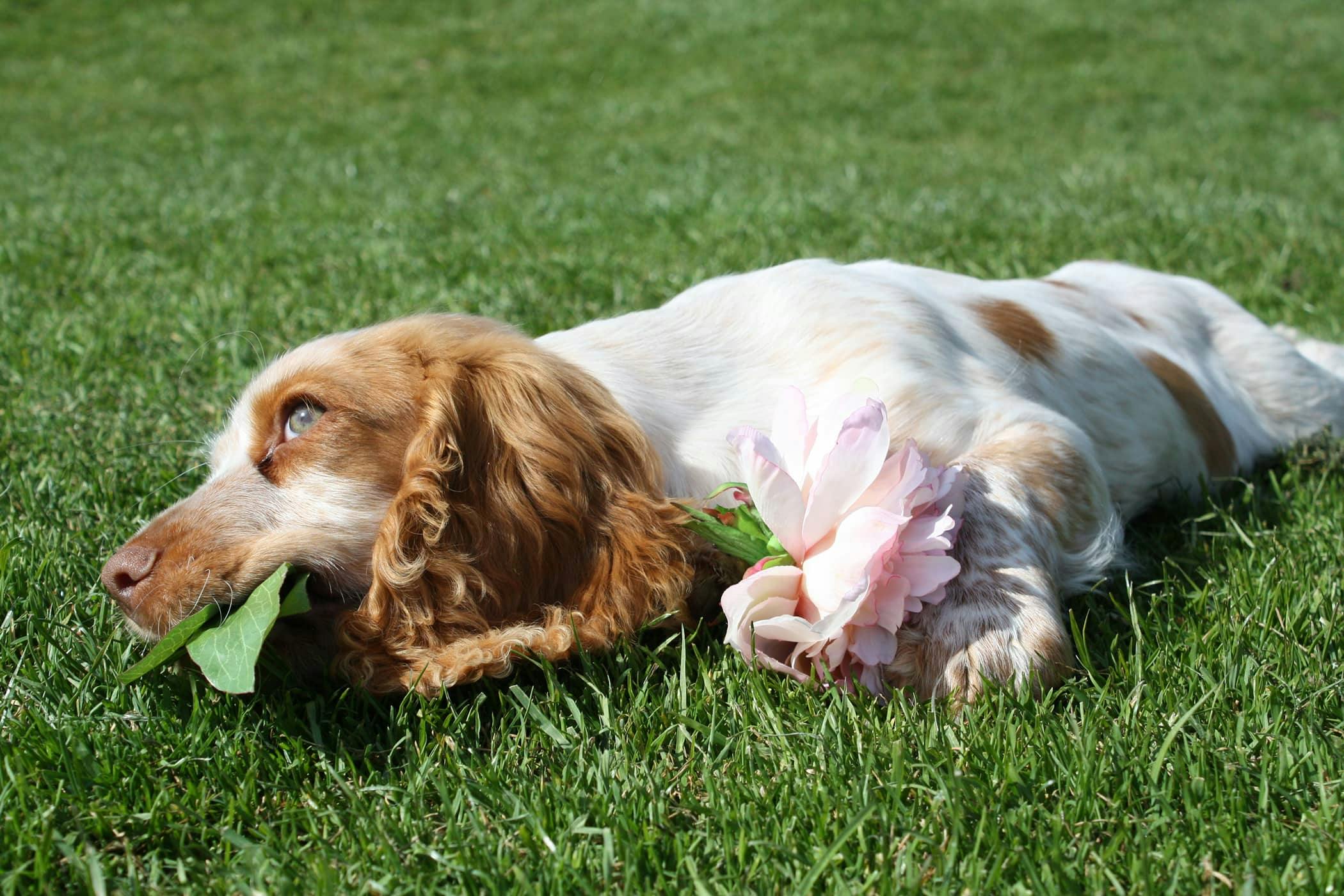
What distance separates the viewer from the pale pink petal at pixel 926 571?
2477 mm

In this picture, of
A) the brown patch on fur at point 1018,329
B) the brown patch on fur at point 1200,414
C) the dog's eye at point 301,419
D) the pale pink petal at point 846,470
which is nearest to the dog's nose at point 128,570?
the dog's eye at point 301,419

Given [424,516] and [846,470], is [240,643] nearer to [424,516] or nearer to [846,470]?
[424,516]

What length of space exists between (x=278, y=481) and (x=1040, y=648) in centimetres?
175

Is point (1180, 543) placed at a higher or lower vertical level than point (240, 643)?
lower

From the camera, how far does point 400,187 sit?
9.80 meters

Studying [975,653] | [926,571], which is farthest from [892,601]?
[975,653]

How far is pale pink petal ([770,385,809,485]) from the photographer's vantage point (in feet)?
8.58

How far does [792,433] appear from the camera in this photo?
2.68 metres

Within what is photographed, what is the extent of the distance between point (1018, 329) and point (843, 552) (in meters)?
1.60

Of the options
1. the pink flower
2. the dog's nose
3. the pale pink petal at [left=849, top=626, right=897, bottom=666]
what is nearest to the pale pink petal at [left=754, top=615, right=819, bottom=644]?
the pink flower

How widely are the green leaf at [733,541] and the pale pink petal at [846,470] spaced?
186mm

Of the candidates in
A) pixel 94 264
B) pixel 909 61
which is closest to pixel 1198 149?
pixel 909 61

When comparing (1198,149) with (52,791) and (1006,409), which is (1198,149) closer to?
(1006,409)

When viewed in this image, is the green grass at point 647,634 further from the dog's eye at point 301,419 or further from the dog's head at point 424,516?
the dog's eye at point 301,419
